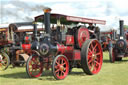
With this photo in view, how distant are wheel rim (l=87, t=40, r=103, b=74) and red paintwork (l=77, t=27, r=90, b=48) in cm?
34

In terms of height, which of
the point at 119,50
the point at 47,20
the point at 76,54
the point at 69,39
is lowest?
the point at 119,50

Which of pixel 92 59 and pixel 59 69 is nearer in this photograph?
pixel 59 69

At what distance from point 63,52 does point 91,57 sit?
108 cm

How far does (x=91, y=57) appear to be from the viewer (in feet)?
25.9

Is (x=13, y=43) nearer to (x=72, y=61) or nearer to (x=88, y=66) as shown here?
(x=72, y=61)

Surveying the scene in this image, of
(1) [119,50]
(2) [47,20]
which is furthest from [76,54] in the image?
(1) [119,50]

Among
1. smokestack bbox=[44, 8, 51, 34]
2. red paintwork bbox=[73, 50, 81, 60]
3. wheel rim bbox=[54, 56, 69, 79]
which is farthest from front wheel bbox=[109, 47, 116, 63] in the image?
smokestack bbox=[44, 8, 51, 34]

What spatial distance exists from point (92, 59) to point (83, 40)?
0.75 metres

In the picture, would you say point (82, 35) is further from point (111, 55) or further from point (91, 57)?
point (111, 55)

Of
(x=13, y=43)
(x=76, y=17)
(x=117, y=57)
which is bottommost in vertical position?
(x=117, y=57)

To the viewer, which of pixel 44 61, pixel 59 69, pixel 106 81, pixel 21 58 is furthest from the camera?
pixel 21 58

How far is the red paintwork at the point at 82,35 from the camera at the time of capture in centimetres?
790

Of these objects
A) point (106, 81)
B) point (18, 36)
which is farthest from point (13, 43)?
point (106, 81)

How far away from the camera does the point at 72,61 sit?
313 inches
